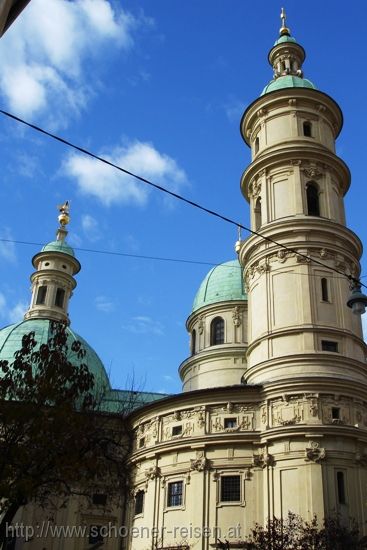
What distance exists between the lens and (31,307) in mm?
54312

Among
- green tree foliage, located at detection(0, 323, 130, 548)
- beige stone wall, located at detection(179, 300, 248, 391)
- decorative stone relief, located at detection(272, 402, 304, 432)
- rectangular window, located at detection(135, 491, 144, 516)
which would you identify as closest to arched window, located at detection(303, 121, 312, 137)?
beige stone wall, located at detection(179, 300, 248, 391)

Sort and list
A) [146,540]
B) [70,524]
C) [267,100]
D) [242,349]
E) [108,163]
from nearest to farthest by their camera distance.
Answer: [108,163] < [146,540] < [70,524] < [267,100] < [242,349]

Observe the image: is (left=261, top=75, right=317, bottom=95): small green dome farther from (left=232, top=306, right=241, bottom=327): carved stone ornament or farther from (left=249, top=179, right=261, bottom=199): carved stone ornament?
(left=232, top=306, right=241, bottom=327): carved stone ornament

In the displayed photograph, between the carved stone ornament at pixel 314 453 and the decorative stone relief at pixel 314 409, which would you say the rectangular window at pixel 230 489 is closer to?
the carved stone ornament at pixel 314 453

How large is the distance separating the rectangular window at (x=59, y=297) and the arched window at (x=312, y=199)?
25237 mm

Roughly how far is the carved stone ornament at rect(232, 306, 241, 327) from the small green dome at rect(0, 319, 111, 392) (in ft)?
33.0

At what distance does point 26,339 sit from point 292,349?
53.6 ft

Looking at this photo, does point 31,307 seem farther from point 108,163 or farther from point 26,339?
point 108,163

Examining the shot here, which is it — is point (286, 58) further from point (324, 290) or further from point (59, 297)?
point (59, 297)

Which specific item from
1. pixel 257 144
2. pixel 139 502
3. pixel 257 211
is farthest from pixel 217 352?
pixel 257 144

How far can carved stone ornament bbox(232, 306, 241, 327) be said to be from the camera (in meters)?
46.1

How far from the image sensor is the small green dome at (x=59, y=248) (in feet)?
185

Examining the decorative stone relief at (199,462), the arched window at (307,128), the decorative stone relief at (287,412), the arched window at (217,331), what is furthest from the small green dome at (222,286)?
the decorative stone relief at (199,462)

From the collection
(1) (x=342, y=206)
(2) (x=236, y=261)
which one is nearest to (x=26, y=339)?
(1) (x=342, y=206)
